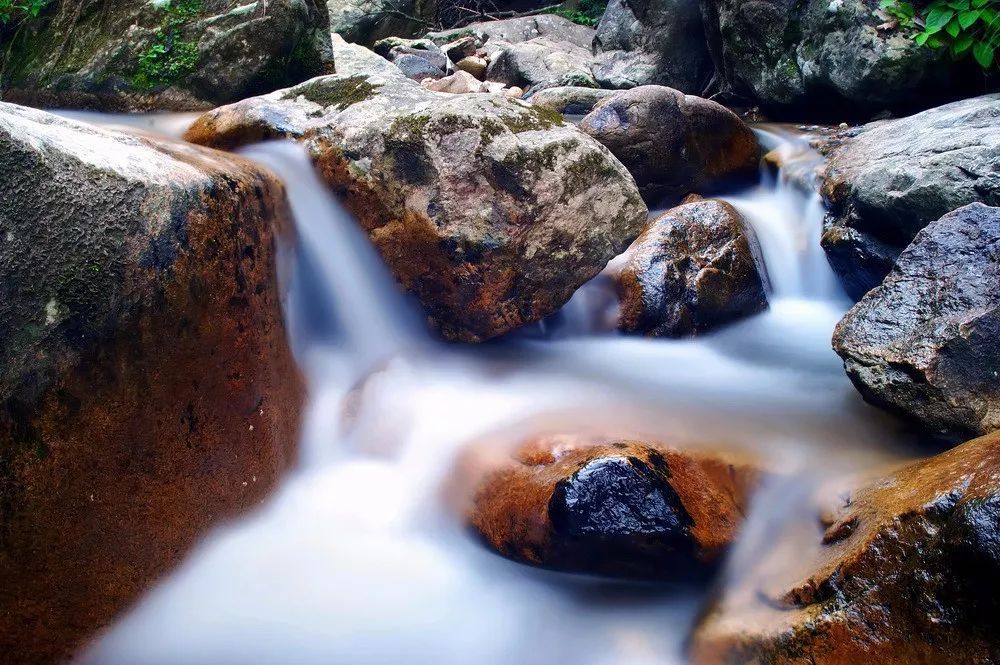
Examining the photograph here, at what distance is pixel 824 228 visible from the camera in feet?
17.9

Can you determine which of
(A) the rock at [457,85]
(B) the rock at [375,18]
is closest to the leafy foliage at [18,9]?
(A) the rock at [457,85]

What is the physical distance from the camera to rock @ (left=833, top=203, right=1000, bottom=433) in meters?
3.00

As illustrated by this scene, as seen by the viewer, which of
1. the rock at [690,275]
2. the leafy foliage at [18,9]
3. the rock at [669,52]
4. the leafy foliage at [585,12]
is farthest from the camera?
the leafy foliage at [585,12]

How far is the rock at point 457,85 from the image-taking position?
421 inches

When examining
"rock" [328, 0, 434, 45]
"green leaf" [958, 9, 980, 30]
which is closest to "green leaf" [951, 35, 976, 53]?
"green leaf" [958, 9, 980, 30]

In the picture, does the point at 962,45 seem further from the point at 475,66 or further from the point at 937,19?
the point at 475,66

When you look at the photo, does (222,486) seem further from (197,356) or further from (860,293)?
(860,293)

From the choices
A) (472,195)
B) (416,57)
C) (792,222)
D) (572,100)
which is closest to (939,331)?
(472,195)

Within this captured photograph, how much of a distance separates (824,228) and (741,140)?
5.13 feet

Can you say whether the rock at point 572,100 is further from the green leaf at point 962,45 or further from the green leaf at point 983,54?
the green leaf at point 983,54

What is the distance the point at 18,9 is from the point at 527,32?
10.9 metres

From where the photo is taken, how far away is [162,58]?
16.0 feet

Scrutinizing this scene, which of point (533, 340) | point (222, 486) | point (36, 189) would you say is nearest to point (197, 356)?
point (222, 486)

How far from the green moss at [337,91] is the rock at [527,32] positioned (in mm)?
10540
